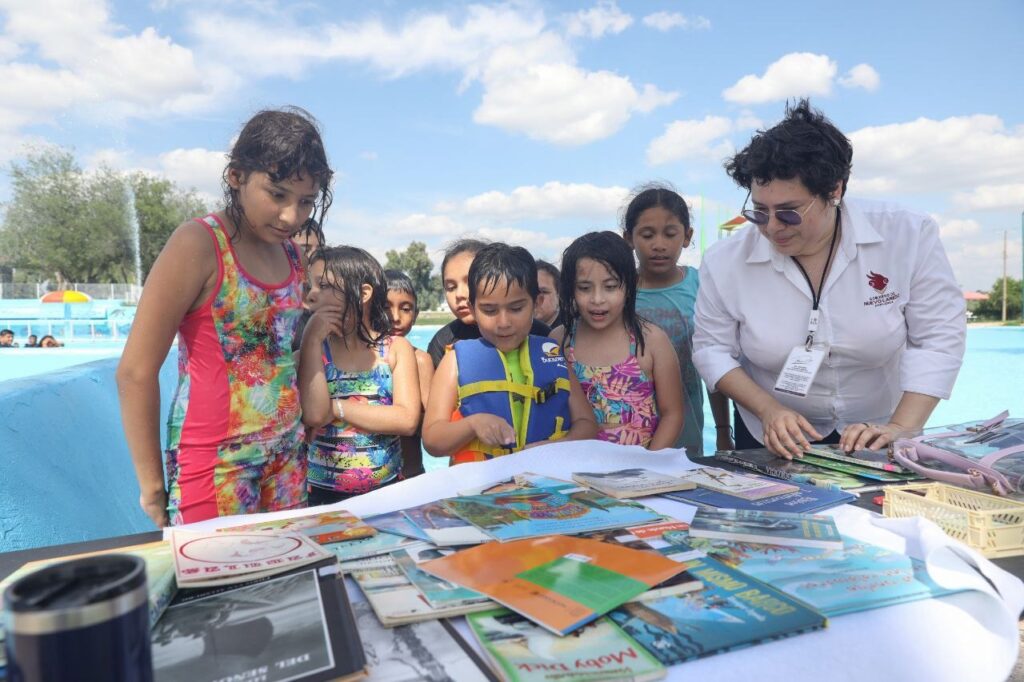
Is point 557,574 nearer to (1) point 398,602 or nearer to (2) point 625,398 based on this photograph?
(1) point 398,602

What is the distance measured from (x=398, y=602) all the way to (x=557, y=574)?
198 millimetres

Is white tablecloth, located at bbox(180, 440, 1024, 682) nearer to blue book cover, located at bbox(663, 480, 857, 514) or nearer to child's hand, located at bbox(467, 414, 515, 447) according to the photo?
blue book cover, located at bbox(663, 480, 857, 514)

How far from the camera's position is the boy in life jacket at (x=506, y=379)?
1.94 meters

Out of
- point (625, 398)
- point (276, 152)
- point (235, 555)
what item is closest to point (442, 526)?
point (235, 555)

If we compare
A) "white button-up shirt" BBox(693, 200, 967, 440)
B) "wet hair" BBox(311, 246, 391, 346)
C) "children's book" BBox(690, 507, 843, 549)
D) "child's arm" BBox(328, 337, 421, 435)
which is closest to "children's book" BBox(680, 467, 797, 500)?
"children's book" BBox(690, 507, 843, 549)

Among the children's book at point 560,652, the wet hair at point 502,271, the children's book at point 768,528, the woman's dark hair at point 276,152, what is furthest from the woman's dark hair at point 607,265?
the children's book at point 560,652

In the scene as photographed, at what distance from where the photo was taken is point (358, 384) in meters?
2.08

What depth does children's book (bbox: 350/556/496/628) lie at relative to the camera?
0.73 metres

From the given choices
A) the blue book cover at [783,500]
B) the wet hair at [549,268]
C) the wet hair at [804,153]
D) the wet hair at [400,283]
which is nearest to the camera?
the blue book cover at [783,500]

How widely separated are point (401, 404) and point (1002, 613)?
161 cm

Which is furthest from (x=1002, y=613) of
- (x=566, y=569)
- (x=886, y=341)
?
(x=886, y=341)

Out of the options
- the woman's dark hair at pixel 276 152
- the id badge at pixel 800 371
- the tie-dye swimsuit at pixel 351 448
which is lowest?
the tie-dye swimsuit at pixel 351 448

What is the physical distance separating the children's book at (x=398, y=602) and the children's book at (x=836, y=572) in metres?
0.38

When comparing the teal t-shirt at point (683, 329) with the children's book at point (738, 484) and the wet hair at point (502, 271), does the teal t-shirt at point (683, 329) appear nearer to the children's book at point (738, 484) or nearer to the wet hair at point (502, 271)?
the wet hair at point (502, 271)
